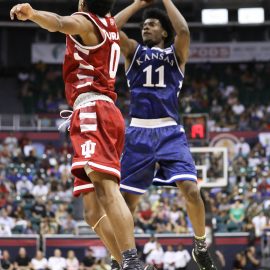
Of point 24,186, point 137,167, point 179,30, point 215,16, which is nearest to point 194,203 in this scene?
point 137,167

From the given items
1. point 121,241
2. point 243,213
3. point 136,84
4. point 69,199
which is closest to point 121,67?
point 69,199

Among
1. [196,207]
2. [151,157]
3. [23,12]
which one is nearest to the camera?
[23,12]

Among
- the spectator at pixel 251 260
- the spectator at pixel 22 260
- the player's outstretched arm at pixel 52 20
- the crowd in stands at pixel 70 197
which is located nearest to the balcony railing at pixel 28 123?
the crowd in stands at pixel 70 197

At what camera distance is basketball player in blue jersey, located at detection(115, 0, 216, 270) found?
772cm

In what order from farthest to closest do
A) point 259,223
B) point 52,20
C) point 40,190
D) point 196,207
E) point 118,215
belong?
point 40,190, point 259,223, point 196,207, point 118,215, point 52,20

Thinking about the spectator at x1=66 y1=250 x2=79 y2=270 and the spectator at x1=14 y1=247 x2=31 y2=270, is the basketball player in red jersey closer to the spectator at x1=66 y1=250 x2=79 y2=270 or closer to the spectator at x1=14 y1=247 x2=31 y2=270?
the spectator at x1=66 y1=250 x2=79 y2=270

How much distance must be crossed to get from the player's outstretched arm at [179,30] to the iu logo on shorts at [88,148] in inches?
80.0

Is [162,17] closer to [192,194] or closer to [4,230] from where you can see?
[192,194]

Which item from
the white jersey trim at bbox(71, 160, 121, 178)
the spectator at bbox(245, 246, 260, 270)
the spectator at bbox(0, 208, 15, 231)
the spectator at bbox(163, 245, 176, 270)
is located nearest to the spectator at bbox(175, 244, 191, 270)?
the spectator at bbox(163, 245, 176, 270)

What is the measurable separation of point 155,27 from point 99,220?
2.42 m

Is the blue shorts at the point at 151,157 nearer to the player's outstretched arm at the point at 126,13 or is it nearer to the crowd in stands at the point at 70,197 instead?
the player's outstretched arm at the point at 126,13

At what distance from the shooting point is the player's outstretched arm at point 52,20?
560 centimetres

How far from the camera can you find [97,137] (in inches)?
250

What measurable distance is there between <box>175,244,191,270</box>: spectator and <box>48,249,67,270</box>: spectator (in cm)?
259
